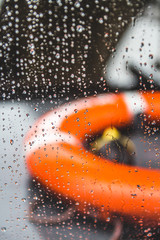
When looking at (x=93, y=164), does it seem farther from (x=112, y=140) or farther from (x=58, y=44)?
(x=58, y=44)

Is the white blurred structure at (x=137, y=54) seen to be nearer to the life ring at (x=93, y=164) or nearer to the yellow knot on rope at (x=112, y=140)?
the life ring at (x=93, y=164)

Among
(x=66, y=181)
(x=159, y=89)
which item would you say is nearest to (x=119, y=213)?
(x=66, y=181)

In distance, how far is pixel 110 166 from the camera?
901mm

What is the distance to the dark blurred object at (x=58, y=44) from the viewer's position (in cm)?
85

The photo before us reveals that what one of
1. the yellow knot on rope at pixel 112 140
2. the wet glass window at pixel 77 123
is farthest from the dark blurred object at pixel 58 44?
the yellow knot on rope at pixel 112 140

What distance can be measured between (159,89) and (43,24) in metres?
0.45

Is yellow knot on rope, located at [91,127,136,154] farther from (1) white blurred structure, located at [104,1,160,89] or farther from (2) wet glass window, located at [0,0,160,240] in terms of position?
(1) white blurred structure, located at [104,1,160,89]

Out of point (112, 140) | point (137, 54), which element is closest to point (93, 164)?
point (112, 140)

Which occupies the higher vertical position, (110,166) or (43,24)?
(43,24)

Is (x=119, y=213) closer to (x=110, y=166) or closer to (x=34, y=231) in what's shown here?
(x=110, y=166)

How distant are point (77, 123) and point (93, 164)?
0.16 metres

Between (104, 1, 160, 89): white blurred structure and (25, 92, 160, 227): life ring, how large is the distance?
0.06m

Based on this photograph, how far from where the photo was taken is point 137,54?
0.85 meters

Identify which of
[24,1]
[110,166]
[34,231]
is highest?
[24,1]
